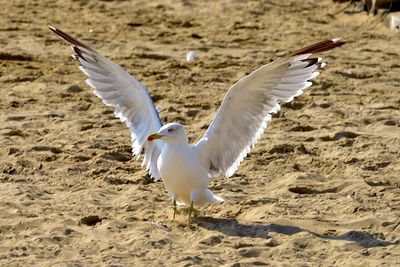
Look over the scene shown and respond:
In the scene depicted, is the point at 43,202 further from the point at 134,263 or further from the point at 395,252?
the point at 395,252

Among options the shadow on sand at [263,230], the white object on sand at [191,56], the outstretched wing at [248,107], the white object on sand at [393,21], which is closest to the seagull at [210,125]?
the outstretched wing at [248,107]

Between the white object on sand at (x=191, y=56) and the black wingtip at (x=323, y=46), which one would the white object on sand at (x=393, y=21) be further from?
the black wingtip at (x=323, y=46)

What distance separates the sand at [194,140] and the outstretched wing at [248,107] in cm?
29

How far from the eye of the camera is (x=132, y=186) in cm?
686

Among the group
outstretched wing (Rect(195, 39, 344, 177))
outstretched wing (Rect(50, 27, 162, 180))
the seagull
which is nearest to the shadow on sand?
the seagull

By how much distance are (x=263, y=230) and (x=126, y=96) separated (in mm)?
1339

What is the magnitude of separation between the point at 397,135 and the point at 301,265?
2.75 metres

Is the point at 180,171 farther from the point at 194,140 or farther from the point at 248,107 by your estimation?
the point at 194,140

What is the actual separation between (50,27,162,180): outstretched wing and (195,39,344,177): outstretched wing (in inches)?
13.5

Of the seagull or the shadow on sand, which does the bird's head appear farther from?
the shadow on sand

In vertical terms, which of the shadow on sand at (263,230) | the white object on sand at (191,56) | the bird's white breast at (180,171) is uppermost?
the bird's white breast at (180,171)

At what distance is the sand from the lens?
573 centimetres

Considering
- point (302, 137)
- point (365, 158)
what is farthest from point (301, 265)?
point (302, 137)

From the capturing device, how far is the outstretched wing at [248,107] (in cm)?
627
